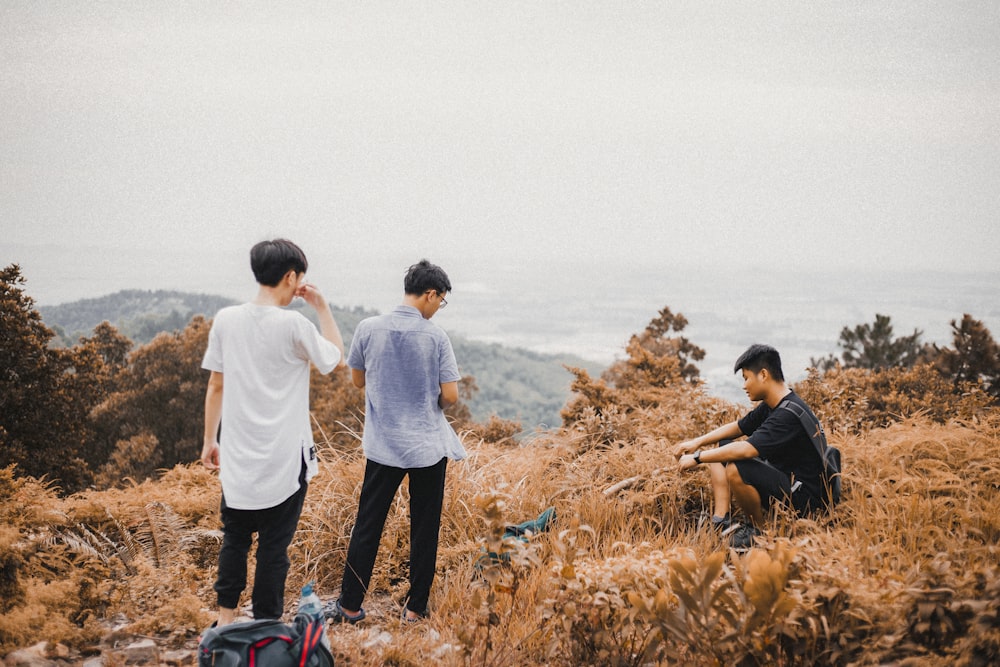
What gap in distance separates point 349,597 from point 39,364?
11681mm

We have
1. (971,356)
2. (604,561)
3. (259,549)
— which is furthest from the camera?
(971,356)

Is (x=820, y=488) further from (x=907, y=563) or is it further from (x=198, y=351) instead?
(x=198, y=351)

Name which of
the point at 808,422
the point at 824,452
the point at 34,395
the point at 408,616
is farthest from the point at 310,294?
the point at 34,395

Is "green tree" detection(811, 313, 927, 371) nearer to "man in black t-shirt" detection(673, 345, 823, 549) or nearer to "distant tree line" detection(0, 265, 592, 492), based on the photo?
"distant tree line" detection(0, 265, 592, 492)

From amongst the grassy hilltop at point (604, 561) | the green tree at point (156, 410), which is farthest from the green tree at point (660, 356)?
the green tree at point (156, 410)

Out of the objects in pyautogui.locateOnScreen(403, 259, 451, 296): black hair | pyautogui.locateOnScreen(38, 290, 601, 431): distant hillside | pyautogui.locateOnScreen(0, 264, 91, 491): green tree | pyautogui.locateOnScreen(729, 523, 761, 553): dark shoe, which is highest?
pyautogui.locateOnScreen(403, 259, 451, 296): black hair

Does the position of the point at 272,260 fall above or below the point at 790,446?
above

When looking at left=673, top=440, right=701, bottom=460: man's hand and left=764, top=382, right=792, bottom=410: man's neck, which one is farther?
left=673, top=440, right=701, bottom=460: man's hand

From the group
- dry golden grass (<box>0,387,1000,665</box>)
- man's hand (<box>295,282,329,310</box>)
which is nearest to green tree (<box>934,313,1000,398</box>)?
dry golden grass (<box>0,387,1000,665</box>)

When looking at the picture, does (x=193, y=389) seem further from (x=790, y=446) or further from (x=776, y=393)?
(x=790, y=446)

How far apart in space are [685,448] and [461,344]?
52.9 m

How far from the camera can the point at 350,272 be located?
93500 millimetres

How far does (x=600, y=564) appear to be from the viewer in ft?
9.48

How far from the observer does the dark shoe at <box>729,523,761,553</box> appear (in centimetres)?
395
